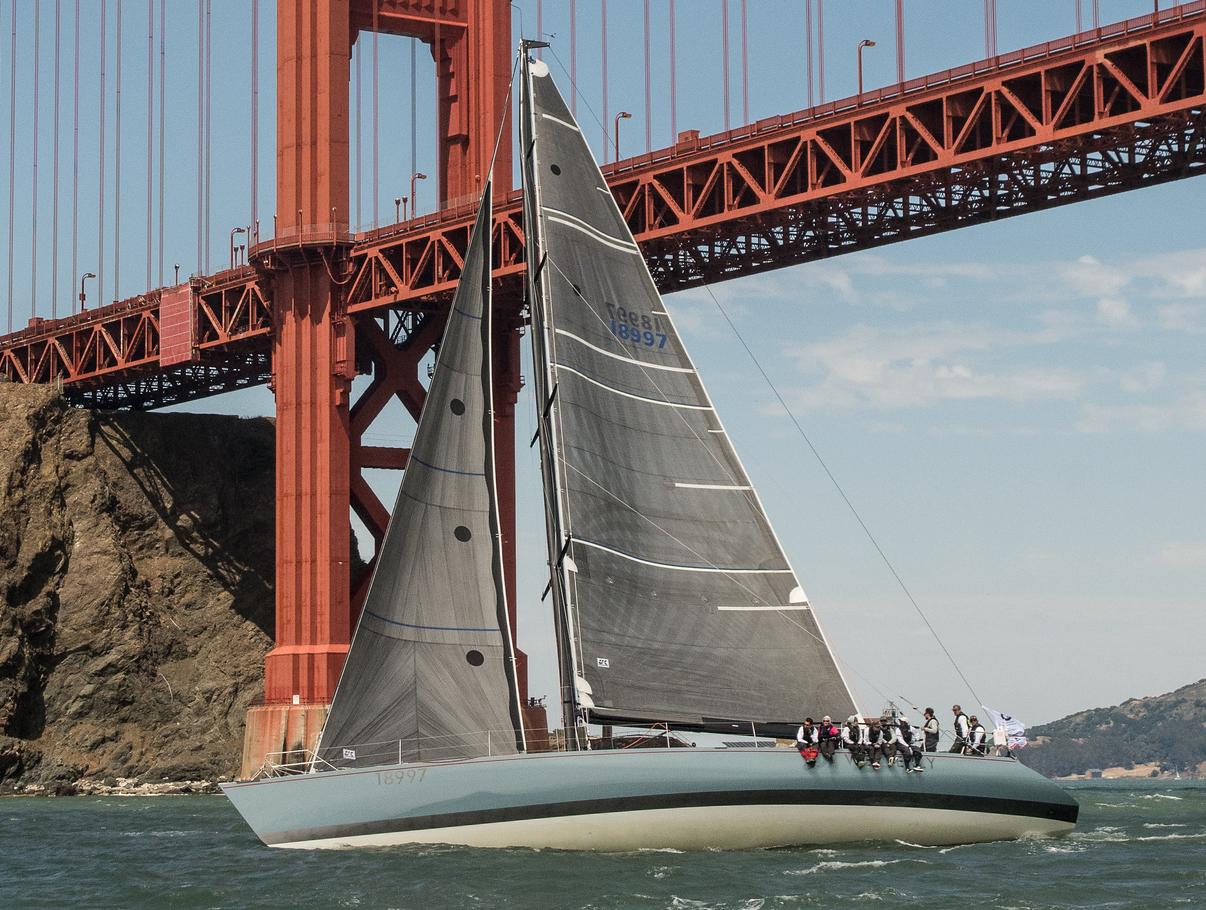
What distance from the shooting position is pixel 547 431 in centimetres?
2523

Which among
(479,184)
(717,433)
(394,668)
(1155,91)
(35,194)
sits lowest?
(394,668)

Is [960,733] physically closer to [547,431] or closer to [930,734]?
[930,734]

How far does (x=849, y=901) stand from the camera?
19.6 m

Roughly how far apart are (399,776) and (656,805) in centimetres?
341

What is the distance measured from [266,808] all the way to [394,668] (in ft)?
8.29

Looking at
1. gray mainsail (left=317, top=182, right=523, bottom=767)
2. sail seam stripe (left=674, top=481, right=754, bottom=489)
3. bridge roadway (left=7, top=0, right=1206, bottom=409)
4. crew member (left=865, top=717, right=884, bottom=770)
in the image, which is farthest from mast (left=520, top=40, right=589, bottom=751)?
bridge roadway (left=7, top=0, right=1206, bottom=409)

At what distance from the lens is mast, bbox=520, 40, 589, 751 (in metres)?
24.0

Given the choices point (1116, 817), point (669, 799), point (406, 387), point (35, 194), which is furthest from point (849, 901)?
point (35, 194)

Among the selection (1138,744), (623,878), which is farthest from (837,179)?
(1138,744)

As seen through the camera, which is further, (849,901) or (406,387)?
(406,387)

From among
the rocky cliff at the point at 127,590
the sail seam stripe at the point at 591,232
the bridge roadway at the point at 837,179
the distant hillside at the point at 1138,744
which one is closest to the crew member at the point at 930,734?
the sail seam stripe at the point at 591,232

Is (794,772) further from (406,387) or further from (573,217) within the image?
(406,387)

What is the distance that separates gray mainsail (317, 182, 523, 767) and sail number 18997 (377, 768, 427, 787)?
814mm

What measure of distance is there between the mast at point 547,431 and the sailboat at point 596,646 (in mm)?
39
